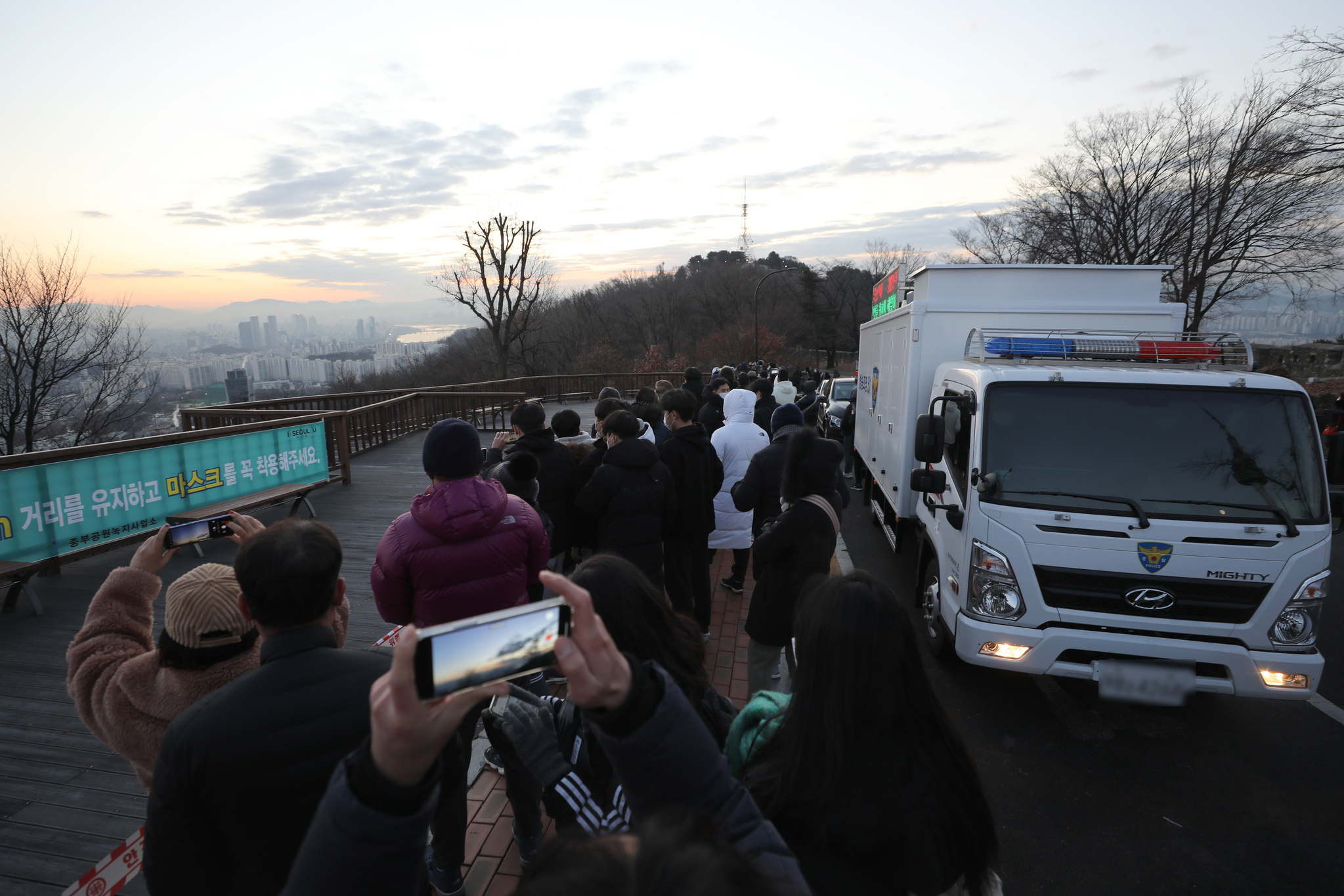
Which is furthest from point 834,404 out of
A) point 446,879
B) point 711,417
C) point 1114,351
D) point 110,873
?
point 110,873

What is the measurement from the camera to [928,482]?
15.9ft

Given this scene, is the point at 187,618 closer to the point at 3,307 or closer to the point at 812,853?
the point at 812,853

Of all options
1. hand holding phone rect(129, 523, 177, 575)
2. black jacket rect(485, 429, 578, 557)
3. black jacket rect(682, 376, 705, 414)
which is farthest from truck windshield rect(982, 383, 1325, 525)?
black jacket rect(682, 376, 705, 414)

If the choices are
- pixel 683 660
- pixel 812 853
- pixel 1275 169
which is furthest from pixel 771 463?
pixel 1275 169

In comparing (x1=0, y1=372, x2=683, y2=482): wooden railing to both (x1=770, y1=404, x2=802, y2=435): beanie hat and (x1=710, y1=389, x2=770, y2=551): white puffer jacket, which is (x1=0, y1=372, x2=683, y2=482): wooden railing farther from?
(x1=770, y1=404, x2=802, y2=435): beanie hat

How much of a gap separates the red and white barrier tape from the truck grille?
4.66 m

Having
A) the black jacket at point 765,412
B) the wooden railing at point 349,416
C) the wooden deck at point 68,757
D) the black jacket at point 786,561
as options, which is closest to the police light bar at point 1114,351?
the black jacket at point 786,561

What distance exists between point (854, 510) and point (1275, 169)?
15.7m

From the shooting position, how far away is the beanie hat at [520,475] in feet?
13.3

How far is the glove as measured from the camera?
68.7 inches

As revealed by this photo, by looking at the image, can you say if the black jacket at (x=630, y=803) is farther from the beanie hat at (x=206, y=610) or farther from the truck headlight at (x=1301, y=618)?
the truck headlight at (x=1301, y=618)

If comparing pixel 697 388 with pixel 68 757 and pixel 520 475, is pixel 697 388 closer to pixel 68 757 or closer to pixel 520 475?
pixel 520 475

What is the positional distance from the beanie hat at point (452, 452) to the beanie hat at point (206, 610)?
125 centimetres

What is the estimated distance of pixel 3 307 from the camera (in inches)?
615
